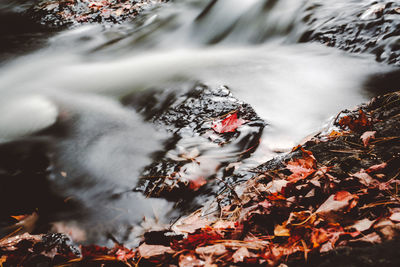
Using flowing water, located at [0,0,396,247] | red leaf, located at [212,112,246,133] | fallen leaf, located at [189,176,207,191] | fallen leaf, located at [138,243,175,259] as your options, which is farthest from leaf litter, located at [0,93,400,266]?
red leaf, located at [212,112,246,133]

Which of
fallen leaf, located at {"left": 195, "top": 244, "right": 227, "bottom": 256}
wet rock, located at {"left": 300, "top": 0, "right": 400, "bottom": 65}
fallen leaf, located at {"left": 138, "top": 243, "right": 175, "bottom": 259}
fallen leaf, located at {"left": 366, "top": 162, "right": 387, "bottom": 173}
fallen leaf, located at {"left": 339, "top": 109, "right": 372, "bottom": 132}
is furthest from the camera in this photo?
wet rock, located at {"left": 300, "top": 0, "right": 400, "bottom": 65}

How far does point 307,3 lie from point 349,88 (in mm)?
2197

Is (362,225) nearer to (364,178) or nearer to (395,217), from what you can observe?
(395,217)

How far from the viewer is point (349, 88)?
3.29 metres

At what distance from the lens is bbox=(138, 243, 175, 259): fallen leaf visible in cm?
143

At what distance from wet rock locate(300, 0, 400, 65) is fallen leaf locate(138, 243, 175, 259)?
333 centimetres

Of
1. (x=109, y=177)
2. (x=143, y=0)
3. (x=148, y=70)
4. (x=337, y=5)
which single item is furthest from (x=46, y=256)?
(x=143, y=0)

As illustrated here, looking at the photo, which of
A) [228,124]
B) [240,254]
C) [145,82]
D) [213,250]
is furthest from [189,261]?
[145,82]

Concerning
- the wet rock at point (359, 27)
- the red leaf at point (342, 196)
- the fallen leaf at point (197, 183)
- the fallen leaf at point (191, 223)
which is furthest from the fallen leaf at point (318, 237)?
the wet rock at point (359, 27)

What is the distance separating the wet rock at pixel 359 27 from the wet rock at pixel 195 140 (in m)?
1.85

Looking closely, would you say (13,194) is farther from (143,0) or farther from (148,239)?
(143,0)

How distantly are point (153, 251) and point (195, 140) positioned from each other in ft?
4.32

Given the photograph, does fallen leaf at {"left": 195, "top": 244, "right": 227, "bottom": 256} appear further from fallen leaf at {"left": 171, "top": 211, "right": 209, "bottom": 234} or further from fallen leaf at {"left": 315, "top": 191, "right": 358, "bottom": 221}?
fallen leaf at {"left": 315, "top": 191, "right": 358, "bottom": 221}

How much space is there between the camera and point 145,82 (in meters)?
4.02
